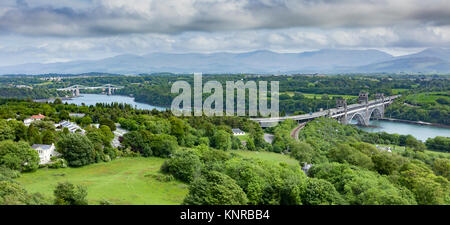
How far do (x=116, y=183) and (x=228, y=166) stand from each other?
4789 mm

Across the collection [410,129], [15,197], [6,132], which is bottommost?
[410,129]

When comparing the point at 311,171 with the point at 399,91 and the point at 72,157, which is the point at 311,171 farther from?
the point at 399,91

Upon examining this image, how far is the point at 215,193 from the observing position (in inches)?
413

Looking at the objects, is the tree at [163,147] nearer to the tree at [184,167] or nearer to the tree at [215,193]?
the tree at [184,167]

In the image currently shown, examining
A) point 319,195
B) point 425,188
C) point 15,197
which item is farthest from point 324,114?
point 15,197

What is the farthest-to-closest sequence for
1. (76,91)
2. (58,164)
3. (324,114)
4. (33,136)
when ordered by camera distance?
(76,91) → (324,114) → (33,136) → (58,164)

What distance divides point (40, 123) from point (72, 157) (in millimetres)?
6898

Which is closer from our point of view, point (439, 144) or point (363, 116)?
point (439, 144)

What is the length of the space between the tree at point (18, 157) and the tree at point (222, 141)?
1175 centimetres

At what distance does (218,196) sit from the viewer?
1039 centimetres

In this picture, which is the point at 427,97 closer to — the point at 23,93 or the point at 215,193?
the point at 215,193

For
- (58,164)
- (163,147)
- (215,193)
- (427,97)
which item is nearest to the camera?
(215,193)

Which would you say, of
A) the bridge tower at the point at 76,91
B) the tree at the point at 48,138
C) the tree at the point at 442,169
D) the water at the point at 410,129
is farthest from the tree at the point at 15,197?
the bridge tower at the point at 76,91

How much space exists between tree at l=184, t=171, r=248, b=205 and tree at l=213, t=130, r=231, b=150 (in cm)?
1261
